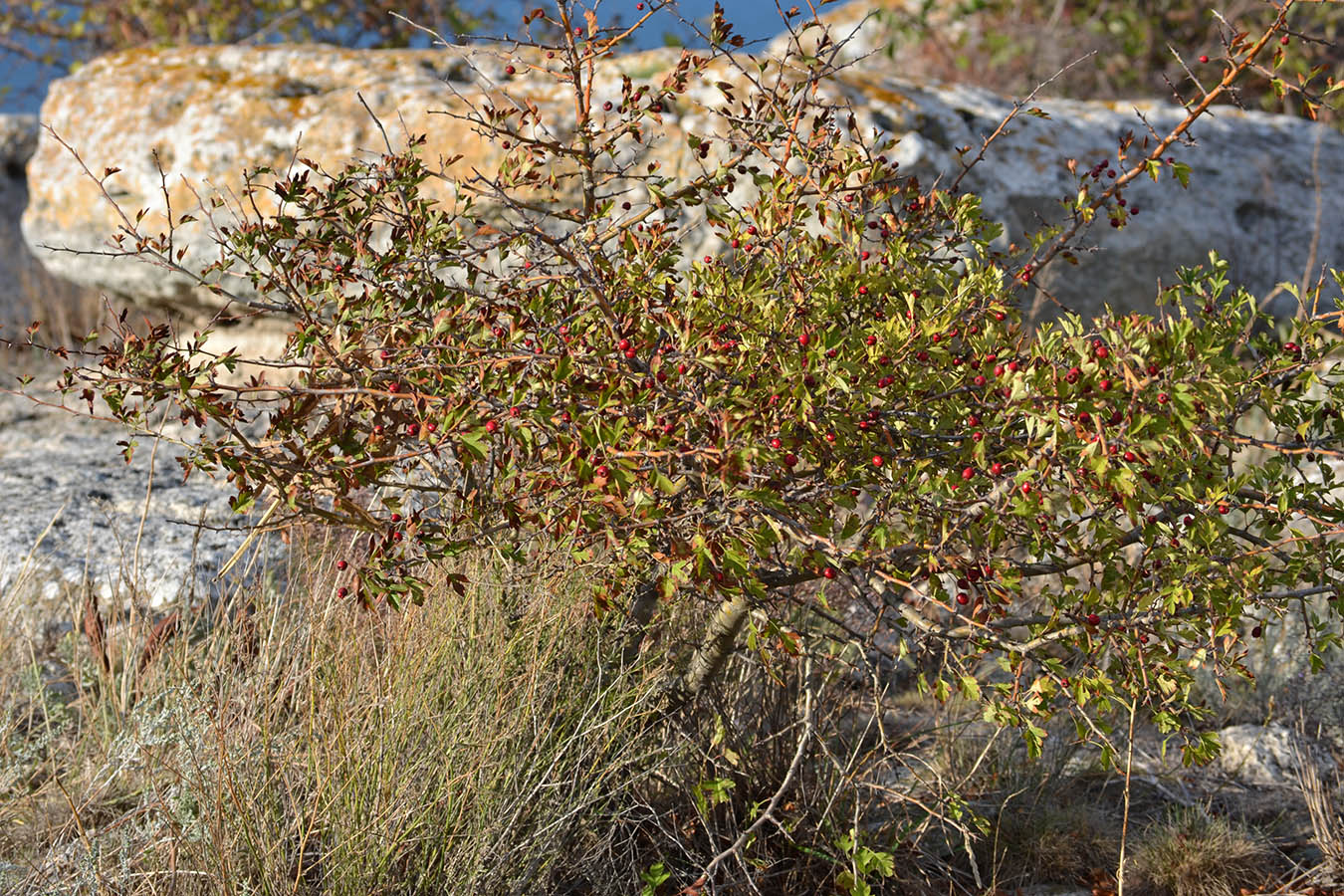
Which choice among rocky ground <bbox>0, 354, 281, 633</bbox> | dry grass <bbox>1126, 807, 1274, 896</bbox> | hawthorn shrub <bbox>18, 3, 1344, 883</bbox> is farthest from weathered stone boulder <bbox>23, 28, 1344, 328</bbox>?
dry grass <bbox>1126, 807, 1274, 896</bbox>

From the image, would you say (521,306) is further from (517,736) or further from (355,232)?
(517,736)

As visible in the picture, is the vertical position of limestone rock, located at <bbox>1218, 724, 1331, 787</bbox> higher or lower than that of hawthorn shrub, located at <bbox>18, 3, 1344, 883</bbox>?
lower

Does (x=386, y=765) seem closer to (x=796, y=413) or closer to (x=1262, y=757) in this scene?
(x=796, y=413)

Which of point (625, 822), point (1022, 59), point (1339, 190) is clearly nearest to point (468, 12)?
point (1022, 59)

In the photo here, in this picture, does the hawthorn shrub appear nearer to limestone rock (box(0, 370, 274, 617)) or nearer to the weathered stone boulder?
limestone rock (box(0, 370, 274, 617))

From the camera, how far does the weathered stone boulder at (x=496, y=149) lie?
517cm

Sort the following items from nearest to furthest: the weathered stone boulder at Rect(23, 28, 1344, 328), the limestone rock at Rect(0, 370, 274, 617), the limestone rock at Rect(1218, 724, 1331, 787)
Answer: the limestone rock at Rect(1218, 724, 1331, 787) < the limestone rock at Rect(0, 370, 274, 617) < the weathered stone boulder at Rect(23, 28, 1344, 328)

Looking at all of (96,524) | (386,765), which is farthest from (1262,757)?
(96,524)

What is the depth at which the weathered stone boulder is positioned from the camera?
517cm

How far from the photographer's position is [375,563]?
213 centimetres

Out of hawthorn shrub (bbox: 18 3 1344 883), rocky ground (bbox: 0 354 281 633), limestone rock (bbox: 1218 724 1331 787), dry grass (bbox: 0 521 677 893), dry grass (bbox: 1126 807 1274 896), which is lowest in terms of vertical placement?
rocky ground (bbox: 0 354 281 633)

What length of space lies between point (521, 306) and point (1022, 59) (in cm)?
841

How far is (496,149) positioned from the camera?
515 cm

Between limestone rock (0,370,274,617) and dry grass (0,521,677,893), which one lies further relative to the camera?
limestone rock (0,370,274,617)
